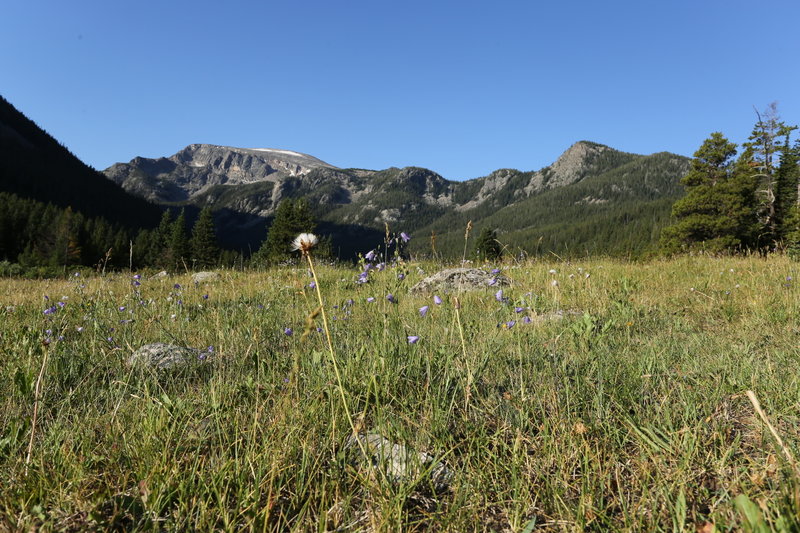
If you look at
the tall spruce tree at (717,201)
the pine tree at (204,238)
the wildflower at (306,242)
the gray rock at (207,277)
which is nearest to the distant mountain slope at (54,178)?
the pine tree at (204,238)

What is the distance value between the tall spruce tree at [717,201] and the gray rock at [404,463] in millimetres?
34068

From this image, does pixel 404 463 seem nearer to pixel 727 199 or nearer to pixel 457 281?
pixel 457 281

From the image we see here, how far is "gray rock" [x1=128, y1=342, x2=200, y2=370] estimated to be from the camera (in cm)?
284

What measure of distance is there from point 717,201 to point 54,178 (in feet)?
606

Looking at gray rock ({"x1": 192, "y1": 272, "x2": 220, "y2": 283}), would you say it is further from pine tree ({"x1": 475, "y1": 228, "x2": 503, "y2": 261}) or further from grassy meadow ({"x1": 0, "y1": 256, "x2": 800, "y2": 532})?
pine tree ({"x1": 475, "y1": 228, "x2": 503, "y2": 261})

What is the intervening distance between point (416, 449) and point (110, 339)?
10.5ft

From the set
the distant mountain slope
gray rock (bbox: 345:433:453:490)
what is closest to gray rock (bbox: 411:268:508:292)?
gray rock (bbox: 345:433:453:490)

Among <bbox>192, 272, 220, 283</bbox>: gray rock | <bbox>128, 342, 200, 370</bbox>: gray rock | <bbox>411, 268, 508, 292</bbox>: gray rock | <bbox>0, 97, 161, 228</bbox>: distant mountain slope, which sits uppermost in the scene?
<bbox>0, 97, 161, 228</bbox>: distant mountain slope

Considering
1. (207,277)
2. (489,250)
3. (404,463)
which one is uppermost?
(489,250)

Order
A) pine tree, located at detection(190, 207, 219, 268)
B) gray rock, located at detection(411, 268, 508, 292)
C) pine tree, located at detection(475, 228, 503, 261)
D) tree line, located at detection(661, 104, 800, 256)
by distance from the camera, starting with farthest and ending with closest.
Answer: pine tree, located at detection(190, 207, 219, 268) < tree line, located at detection(661, 104, 800, 256) < pine tree, located at detection(475, 228, 503, 261) < gray rock, located at detection(411, 268, 508, 292)

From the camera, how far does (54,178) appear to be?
140 meters

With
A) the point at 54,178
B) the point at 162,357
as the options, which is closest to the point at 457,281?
the point at 162,357

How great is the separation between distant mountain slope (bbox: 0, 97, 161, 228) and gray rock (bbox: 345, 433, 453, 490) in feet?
526

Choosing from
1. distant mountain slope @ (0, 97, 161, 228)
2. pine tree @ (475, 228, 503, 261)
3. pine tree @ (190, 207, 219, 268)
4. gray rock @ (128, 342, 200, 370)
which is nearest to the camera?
gray rock @ (128, 342, 200, 370)
